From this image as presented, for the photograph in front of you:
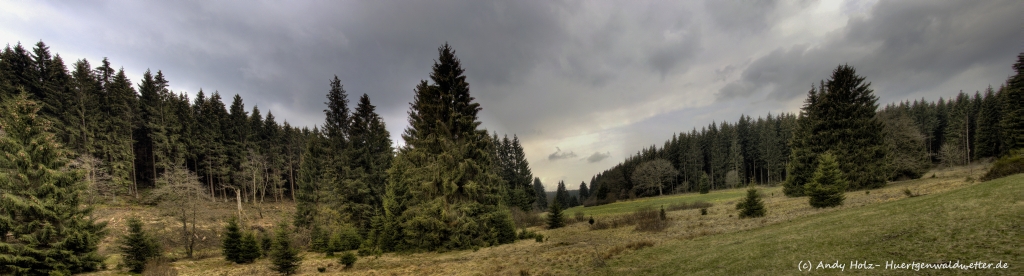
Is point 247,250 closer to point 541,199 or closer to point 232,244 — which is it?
point 232,244

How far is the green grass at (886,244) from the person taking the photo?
638 centimetres

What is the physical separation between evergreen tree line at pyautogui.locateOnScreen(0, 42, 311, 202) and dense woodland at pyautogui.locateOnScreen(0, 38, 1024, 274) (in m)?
0.21

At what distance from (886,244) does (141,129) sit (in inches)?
2956

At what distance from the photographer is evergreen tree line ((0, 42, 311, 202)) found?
3591cm

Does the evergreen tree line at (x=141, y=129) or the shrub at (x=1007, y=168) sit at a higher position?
the evergreen tree line at (x=141, y=129)

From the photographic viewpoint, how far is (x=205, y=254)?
26594mm

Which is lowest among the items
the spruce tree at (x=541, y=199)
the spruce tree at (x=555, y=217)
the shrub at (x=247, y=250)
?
the spruce tree at (x=541, y=199)

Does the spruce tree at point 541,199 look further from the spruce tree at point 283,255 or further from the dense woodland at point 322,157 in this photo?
the spruce tree at point 283,255

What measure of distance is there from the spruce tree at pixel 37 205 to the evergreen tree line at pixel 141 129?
998 cm

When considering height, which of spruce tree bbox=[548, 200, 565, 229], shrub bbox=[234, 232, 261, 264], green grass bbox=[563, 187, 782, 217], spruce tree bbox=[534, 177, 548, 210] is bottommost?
spruce tree bbox=[534, 177, 548, 210]

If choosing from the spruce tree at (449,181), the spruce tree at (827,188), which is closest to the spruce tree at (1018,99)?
the spruce tree at (827,188)

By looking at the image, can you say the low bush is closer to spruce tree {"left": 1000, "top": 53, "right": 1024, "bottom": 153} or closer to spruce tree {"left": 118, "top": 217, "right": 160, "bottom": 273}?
spruce tree {"left": 1000, "top": 53, "right": 1024, "bottom": 153}

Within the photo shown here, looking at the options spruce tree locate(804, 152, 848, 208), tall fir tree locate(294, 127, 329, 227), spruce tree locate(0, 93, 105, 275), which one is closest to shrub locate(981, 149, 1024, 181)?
spruce tree locate(804, 152, 848, 208)

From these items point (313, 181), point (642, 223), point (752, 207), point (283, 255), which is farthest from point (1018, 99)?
point (313, 181)
